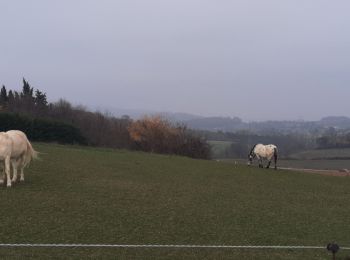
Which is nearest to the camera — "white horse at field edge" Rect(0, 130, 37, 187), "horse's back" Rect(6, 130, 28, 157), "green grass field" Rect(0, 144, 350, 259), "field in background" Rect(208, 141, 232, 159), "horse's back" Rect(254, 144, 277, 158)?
"green grass field" Rect(0, 144, 350, 259)

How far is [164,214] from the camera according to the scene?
1067cm

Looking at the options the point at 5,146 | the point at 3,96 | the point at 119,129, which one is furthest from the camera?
the point at 119,129

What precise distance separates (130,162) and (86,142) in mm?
25652

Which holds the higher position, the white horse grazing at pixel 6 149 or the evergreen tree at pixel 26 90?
the evergreen tree at pixel 26 90

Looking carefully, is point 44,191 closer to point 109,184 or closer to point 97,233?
point 109,184

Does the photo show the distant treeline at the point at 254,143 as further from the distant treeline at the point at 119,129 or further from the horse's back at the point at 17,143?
the horse's back at the point at 17,143

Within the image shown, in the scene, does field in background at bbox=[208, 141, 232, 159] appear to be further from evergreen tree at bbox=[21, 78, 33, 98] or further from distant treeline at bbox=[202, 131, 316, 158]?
evergreen tree at bbox=[21, 78, 33, 98]

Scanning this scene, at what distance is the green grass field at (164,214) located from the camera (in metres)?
7.98

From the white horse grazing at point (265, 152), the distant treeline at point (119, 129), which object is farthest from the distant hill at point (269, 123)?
the white horse grazing at point (265, 152)

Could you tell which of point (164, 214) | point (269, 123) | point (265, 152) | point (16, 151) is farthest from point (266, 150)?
point (269, 123)

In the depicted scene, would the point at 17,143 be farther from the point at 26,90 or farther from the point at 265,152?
the point at 26,90

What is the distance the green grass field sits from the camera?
7.98 meters

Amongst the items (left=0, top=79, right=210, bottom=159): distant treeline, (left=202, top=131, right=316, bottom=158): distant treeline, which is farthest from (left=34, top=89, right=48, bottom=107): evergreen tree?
(left=202, top=131, right=316, bottom=158): distant treeline

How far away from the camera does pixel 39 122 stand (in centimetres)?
4247
